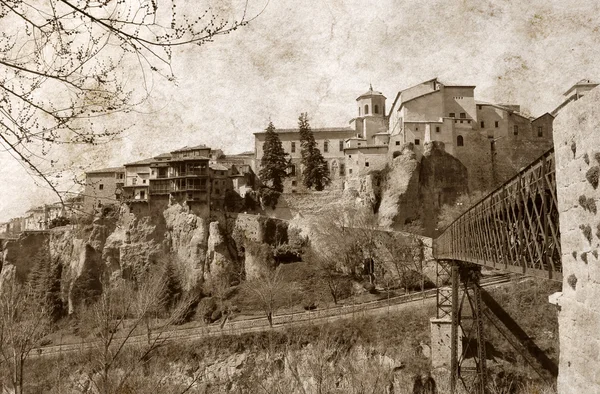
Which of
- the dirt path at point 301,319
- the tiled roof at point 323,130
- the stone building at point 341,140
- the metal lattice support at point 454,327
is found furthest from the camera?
the tiled roof at point 323,130

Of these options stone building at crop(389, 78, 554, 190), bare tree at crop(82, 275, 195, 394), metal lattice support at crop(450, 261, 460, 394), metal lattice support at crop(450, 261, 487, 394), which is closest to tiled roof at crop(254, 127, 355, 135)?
stone building at crop(389, 78, 554, 190)

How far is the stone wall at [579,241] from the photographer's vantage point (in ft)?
17.5

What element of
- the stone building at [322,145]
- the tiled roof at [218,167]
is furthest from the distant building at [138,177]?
the stone building at [322,145]

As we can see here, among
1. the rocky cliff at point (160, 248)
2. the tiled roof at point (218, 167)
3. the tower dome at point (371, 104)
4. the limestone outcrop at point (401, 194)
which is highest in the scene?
the tower dome at point (371, 104)

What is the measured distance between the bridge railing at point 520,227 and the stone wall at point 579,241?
162cm

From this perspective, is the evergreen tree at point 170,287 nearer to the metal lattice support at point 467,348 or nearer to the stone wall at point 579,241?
the metal lattice support at point 467,348

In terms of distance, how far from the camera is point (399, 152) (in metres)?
58.0

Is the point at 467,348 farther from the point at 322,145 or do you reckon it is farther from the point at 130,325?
the point at 322,145

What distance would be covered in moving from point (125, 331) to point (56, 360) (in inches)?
255

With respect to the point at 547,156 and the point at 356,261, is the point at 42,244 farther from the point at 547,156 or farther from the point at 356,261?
the point at 547,156

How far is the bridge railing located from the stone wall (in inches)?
63.8

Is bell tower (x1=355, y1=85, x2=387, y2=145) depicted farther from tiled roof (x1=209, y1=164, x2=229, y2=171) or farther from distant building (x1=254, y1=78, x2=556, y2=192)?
tiled roof (x1=209, y1=164, x2=229, y2=171)

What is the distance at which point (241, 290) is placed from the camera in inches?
1875

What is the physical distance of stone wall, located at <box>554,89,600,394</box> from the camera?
5.34 m
